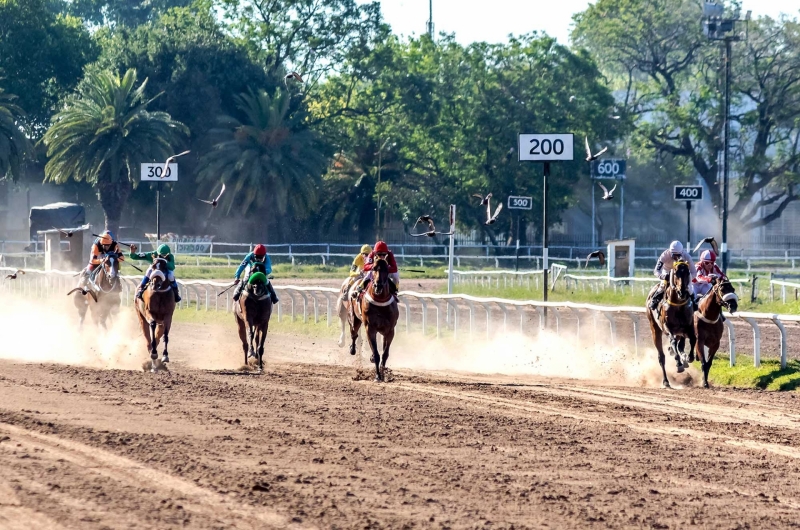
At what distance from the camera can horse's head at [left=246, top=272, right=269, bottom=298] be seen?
717 inches

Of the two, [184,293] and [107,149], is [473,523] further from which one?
[107,149]

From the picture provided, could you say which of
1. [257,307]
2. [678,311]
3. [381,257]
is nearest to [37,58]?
[257,307]

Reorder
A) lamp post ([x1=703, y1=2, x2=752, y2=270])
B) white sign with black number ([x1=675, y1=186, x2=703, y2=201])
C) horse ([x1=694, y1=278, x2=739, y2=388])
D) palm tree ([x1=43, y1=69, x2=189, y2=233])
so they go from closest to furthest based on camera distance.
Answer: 1. horse ([x1=694, y1=278, x2=739, y2=388])
2. white sign with black number ([x1=675, y1=186, x2=703, y2=201])
3. lamp post ([x1=703, y1=2, x2=752, y2=270])
4. palm tree ([x1=43, y1=69, x2=189, y2=233])

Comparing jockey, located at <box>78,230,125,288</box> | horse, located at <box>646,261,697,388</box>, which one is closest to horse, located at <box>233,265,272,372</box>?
jockey, located at <box>78,230,125,288</box>

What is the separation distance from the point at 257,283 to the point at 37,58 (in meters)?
53.5

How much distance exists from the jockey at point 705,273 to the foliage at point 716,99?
1763 inches

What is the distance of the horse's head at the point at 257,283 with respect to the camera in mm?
18203

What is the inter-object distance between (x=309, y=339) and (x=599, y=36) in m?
51.5

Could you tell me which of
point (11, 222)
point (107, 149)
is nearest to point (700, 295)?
point (107, 149)

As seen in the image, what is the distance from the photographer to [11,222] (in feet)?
252

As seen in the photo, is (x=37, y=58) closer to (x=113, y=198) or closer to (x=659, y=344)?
(x=113, y=198)

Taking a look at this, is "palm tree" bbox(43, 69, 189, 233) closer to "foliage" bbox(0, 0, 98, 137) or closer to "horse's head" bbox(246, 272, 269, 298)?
"foliage" bbox(0, 0, 98, 137)

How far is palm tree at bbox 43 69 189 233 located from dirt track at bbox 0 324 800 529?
38.9 meters

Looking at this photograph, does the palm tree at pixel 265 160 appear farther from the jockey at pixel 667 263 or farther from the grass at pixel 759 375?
the grass at pixel 759 375
